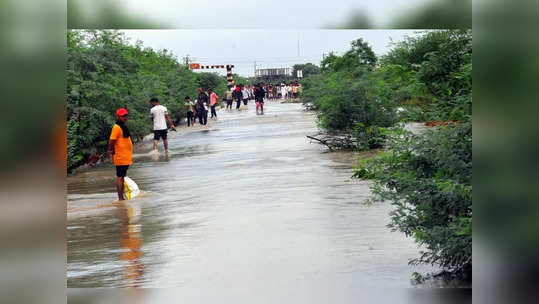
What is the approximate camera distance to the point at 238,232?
1006 cm

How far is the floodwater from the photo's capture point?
7.61 metres

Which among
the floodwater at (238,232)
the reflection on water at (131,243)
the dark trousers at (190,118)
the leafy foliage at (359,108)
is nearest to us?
the floodwater at (238,232)

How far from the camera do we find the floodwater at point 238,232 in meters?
7.61

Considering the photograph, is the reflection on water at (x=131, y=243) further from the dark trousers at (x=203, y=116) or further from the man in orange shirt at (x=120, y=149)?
the dark trousers at (x=203, y=116)

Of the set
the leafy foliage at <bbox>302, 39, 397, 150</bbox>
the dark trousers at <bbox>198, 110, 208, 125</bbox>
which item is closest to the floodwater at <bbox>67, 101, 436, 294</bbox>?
the leafy foliage at <bbox>302, 39, 397, 150</bbox>

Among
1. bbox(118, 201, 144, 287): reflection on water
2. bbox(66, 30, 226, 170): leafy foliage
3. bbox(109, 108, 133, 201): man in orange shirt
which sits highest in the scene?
bbox(66, 30, 226, 170): leafy foliage

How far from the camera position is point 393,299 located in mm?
6664

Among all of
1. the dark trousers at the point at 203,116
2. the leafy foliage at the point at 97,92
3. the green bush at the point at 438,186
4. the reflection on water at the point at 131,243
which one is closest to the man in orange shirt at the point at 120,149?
the reflection on water at the point at 131,243

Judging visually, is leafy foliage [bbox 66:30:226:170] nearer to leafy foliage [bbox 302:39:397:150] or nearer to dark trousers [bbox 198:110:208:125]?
dark trousers [bbox 198:110:208:125]

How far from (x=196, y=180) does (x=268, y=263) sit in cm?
805
